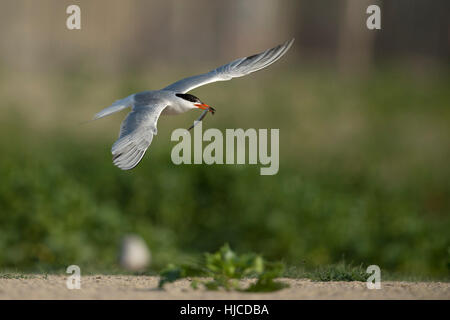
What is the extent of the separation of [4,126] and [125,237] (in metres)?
2.95

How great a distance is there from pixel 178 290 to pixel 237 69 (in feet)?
6.48

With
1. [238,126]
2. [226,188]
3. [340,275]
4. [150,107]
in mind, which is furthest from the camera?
[238,126]

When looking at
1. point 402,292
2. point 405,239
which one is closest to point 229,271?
point 402,292

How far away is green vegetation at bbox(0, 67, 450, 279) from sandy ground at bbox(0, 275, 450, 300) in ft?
7.34

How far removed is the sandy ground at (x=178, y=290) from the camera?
12.9 ft

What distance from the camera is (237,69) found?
17.9ft

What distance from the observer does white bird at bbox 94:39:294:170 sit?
14.4ft

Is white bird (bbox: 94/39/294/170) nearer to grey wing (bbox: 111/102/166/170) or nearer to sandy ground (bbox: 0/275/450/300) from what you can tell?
grey wing (bbox: 111/102/166/170)

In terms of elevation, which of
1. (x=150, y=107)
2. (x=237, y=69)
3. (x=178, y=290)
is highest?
(x=237, y=69)

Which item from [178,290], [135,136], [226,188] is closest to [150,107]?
[135,136]

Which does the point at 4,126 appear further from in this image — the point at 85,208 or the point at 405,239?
the point at 405,239

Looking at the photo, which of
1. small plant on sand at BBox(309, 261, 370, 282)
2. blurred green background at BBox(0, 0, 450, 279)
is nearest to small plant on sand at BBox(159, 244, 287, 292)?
small plant on sand at BBox(309, 261, 370, 282)

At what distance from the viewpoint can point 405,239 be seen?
8.71 metres

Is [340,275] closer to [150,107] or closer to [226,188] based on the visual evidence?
[150,107]
